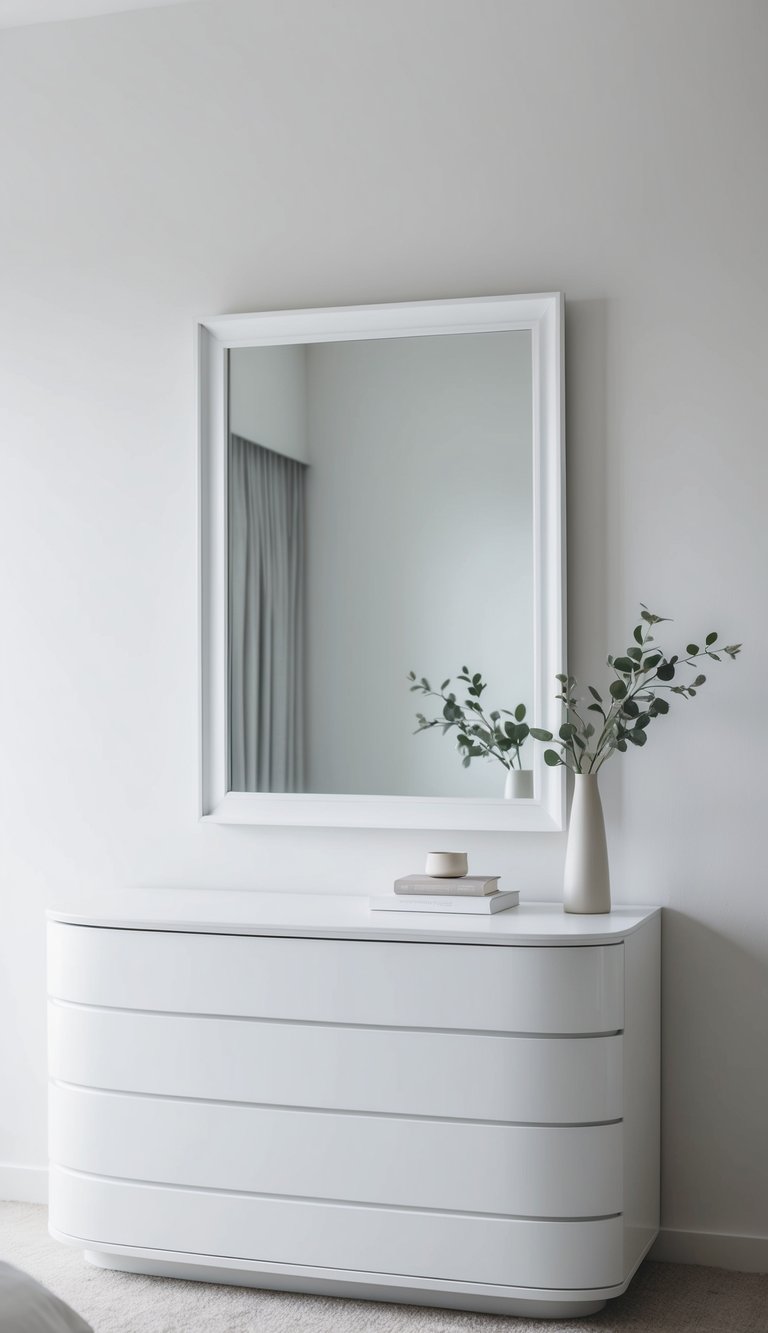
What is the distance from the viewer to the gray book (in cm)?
260

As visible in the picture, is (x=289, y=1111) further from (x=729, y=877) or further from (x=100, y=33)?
(x=100, y=33)

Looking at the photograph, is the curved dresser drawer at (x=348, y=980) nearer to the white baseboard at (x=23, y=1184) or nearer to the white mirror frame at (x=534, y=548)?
the white mirror frame at (x=534, y=548)

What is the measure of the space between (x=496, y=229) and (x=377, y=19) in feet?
1.84

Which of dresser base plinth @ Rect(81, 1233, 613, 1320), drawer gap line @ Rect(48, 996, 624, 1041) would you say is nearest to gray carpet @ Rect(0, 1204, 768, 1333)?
dresser base plinth @ Rect(81, 1233, 613, 1320)

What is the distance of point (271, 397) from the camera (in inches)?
120

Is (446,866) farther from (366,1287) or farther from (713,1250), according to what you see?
(713,1250)

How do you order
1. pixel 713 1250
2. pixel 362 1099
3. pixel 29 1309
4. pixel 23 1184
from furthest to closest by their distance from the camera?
pixel 23 1184, pixel 713 1250, pixel 362 1099, pixel 29 1309

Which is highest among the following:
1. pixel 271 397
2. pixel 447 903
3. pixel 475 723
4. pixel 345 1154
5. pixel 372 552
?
pixel 271 397

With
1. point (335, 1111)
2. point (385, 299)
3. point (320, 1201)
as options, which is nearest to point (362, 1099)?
point (335, 1111)

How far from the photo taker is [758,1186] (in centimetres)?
271

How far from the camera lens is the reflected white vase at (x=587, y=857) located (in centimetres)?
262

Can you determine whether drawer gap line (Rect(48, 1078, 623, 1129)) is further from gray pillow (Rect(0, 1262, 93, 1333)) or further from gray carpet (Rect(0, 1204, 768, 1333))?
gray pillow (Rect(0, 1262, 93, 1333))

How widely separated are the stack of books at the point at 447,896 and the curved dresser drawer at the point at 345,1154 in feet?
1.29

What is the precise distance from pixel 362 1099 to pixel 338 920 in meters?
0.33
